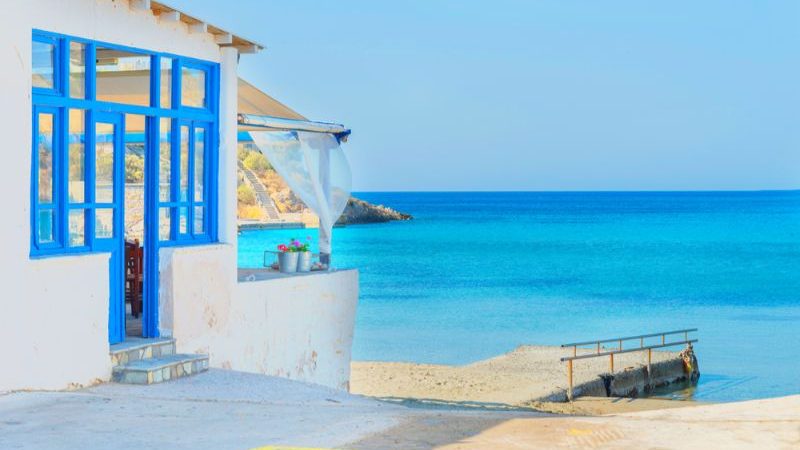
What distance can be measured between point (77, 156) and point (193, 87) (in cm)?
185

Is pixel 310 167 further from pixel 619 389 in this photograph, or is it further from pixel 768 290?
pixel 768 290

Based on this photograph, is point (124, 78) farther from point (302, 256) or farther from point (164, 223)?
point (302, 256)

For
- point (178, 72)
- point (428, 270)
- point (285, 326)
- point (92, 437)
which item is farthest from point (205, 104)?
point (428, 270)

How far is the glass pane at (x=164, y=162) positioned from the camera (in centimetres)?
1143

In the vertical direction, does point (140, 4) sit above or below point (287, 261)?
above

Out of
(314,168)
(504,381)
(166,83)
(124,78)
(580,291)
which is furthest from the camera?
(580,291)

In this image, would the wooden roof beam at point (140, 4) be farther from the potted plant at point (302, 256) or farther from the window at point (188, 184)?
the potted plant at point (302, 256)

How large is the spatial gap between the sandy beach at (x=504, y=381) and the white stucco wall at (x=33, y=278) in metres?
10.4

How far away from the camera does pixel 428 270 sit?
2717 inches

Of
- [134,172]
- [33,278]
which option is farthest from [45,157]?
[134,172]

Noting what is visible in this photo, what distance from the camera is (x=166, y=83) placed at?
11453mm

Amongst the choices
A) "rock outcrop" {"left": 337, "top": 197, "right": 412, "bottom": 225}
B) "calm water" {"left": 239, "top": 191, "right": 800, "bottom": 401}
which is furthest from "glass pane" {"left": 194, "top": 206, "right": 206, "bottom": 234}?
"rock outcrop" {"left": 337, "top": 197, "right": 412, "bottom": 225}

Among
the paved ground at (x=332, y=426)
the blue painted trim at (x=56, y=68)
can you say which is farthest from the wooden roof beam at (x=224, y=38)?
the paved ground at (x=332, y=426)

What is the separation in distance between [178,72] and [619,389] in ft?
52.1
